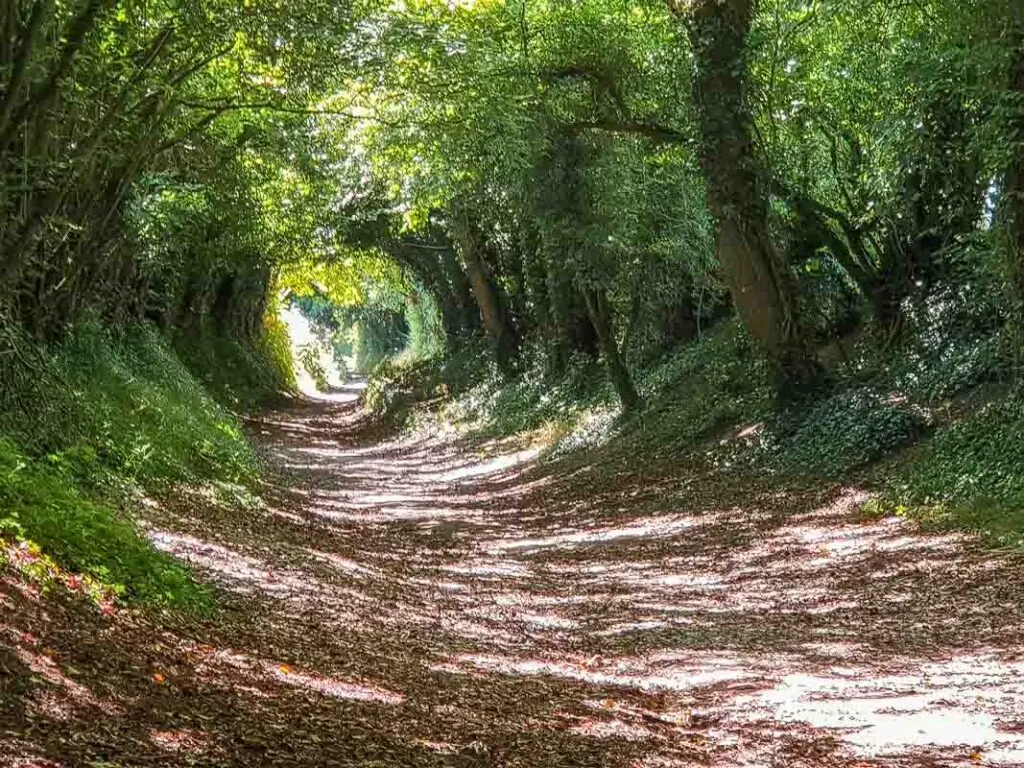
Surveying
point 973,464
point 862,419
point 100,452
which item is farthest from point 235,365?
point 973,464

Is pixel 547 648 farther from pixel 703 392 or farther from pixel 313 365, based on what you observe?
pixel 313 365

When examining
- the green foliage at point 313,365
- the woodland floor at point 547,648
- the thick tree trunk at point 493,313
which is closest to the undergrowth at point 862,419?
the woodland floor at point 547,648

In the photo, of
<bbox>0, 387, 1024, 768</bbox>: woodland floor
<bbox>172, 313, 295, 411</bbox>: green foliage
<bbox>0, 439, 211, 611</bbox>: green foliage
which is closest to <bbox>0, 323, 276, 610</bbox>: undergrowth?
<bbox>0, 439, 211, 611</bbox>: green foliage

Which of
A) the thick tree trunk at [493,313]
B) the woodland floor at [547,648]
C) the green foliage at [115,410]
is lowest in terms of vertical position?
the woodland floor at [547,648]

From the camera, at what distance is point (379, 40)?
42.4ft

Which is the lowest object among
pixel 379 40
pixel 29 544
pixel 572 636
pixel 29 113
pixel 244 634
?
pixel 572 636

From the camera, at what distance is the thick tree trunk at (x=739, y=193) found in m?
15.7

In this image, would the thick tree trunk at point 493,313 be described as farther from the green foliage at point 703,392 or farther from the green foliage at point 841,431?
the green foliage at point 841,431

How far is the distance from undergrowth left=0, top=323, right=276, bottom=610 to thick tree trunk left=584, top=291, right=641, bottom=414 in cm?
708

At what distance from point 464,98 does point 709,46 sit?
11.8 feet

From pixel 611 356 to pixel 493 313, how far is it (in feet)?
33.8

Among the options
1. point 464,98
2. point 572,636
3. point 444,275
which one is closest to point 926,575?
point 572,636

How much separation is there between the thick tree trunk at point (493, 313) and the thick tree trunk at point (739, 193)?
46.3ft

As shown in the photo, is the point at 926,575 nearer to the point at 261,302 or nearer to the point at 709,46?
the point at 709,46
